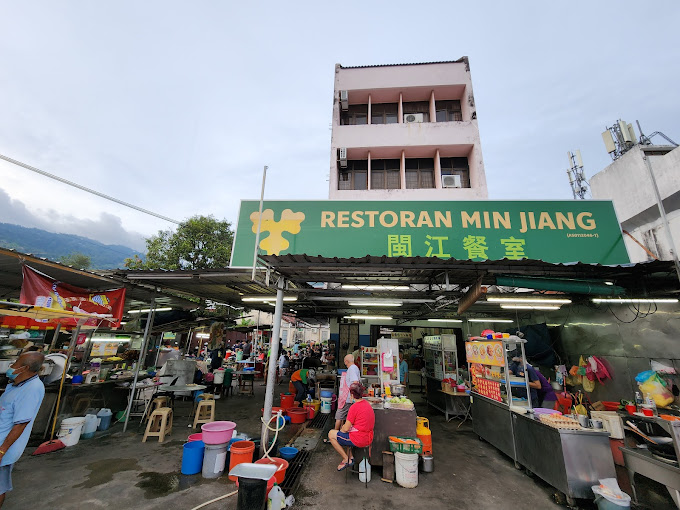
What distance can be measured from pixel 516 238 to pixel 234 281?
7.84 metres

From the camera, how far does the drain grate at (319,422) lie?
909cm

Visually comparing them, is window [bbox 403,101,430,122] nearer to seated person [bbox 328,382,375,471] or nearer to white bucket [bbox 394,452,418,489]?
seated person [bbox 328,382,375,471]

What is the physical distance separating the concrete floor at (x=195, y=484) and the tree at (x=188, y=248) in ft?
43.5

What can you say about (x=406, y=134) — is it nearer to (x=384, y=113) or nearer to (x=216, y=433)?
(x=384, y=113)

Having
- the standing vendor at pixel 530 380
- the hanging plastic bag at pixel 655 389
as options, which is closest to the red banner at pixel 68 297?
the standing vendor at pixel 530 380

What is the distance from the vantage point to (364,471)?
5.64 m

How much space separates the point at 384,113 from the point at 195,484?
16.4 m

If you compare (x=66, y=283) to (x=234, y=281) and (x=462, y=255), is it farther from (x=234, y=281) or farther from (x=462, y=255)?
(x=462, y=255)

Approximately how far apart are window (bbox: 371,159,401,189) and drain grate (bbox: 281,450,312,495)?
1124 centimetres

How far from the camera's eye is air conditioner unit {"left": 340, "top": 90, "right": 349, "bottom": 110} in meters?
14.6

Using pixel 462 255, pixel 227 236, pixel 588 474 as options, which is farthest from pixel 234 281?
pixel 227 236

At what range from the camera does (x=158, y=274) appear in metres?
7.60

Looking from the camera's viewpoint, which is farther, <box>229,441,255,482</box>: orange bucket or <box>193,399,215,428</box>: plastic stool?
<box>193,399,215,428</box>: plastic stool

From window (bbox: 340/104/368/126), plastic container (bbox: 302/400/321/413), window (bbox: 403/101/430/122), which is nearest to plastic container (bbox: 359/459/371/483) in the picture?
plastic container (bbox: 302/400/321/413)
